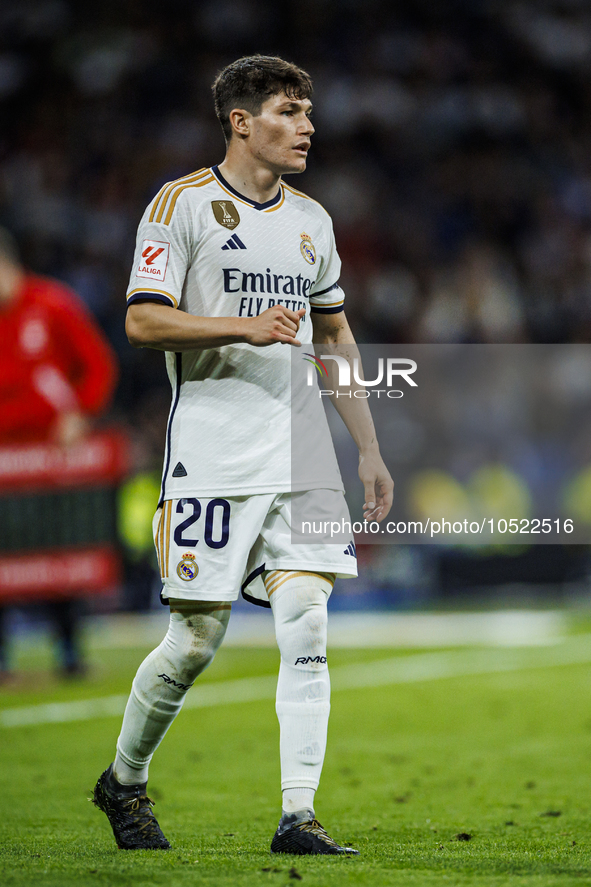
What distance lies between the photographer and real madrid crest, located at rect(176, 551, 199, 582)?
10.9ft

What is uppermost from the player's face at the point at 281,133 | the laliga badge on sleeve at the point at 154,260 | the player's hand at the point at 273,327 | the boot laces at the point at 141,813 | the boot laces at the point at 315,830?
the player's face at the point at 281,133

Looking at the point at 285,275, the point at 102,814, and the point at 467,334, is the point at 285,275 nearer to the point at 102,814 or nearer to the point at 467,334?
the point at 102,814

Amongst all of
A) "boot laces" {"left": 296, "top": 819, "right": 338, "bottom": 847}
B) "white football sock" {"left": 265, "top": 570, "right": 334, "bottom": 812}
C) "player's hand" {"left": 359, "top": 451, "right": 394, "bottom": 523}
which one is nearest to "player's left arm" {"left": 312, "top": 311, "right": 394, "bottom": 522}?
"player's hand" {"left": 359, "top": 451, "right": 394, "bottom": 523}

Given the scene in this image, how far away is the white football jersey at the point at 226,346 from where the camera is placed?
338cm

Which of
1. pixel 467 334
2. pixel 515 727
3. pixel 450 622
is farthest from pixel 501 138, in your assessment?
pixel 515 727

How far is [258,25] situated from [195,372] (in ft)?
54.5

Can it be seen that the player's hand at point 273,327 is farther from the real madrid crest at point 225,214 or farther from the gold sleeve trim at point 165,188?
the gold sleeve trim at point 165,188

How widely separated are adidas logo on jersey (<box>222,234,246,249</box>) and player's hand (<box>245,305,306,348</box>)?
29 centimetres

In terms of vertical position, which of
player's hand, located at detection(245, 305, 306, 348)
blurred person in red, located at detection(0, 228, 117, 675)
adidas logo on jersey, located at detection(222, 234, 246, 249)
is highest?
blurred person in red, located at detection(0, 228, 117, 675)

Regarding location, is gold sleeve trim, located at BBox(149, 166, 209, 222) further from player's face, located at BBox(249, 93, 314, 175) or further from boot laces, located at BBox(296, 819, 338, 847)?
boot laces, located at BBox(296, 819, 338, 847)

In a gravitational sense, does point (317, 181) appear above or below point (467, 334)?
above

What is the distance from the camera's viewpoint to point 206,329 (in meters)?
3.20

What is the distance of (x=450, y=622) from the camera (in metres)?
11.2

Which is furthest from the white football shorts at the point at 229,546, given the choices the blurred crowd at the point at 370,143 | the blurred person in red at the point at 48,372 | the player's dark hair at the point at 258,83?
the blurred crowd at the point at 370,143
